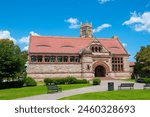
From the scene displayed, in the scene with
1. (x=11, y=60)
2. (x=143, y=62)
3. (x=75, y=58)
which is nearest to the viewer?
(x=11, y=60)

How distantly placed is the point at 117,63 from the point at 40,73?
19932 millimetres

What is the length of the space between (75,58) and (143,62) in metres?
17.0

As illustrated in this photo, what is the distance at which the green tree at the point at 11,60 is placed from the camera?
41219 mm

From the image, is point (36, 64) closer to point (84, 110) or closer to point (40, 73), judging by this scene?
point (40, 73)

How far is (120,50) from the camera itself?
220ft

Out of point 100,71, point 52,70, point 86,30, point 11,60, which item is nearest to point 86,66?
point 100,71

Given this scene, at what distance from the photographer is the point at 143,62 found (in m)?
64.0

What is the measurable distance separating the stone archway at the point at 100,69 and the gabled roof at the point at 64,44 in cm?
450

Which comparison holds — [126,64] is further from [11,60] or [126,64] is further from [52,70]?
[11,60]

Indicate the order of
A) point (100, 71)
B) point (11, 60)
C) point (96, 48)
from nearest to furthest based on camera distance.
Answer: point (11, 60), point (96, 48), point (100, 71)

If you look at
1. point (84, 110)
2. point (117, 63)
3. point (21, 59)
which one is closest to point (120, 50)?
point (117, 63)

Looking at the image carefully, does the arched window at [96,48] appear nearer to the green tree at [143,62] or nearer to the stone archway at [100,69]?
the stone archway at [100,69]

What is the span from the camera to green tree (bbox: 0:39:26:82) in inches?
1623

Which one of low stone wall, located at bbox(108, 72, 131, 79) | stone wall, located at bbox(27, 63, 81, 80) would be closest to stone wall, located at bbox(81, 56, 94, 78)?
stone wall, located at bbox(27, 63, 81, 80)
